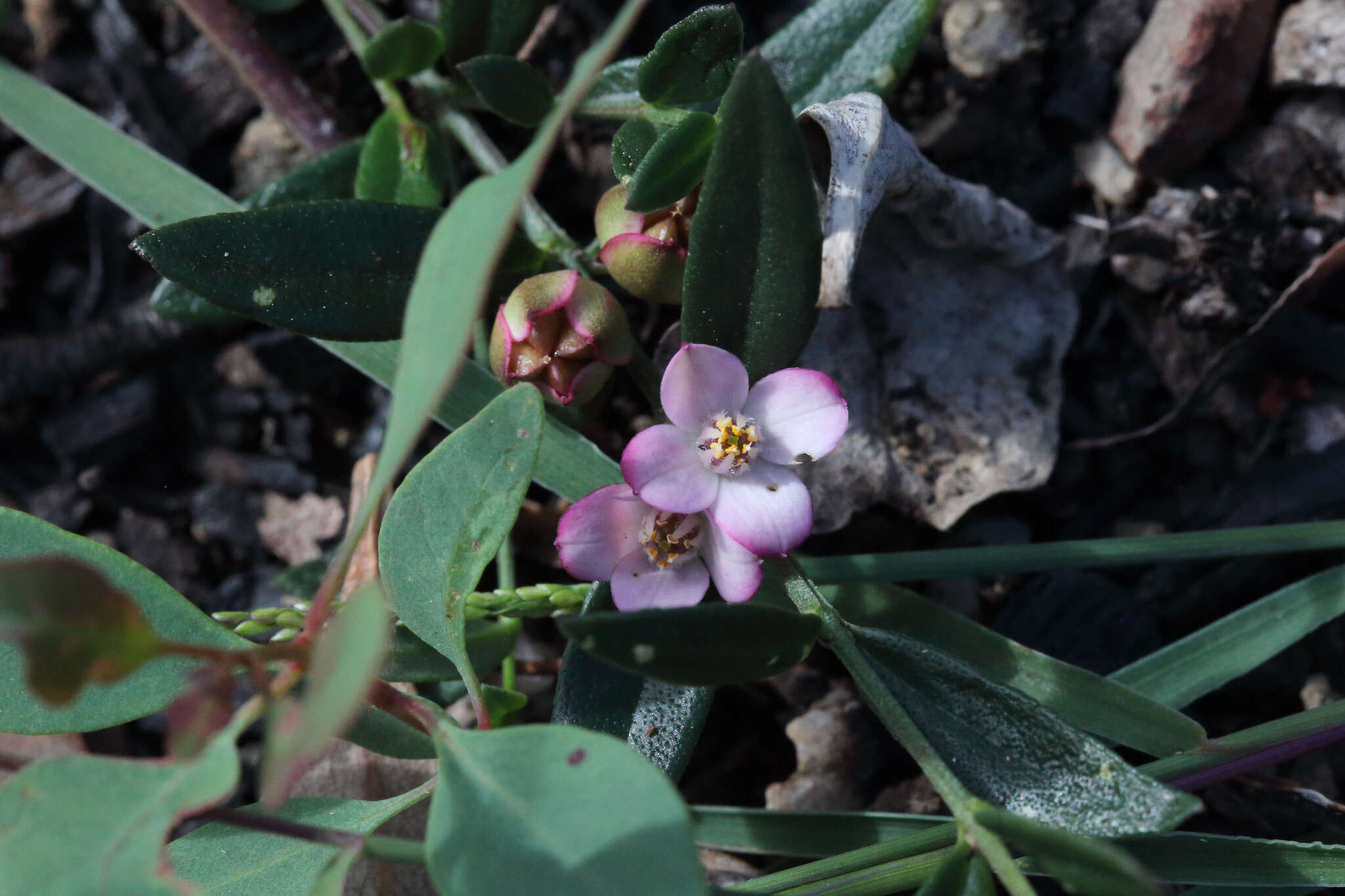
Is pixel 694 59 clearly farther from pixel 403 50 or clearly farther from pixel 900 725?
pixel 900 725

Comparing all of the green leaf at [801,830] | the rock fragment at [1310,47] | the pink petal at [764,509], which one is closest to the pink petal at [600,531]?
the pink petal at [764,509]

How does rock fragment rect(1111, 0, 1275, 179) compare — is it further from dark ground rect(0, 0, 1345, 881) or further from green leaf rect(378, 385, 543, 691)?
green leaf rect(378, 385, 543, 691)

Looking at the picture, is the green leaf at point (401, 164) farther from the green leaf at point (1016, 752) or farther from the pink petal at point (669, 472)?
the green leaf at point (1016, 752)

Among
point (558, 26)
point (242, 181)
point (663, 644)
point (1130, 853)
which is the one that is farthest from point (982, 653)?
point (242, 181)

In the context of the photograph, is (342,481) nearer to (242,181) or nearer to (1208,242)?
(242,181)

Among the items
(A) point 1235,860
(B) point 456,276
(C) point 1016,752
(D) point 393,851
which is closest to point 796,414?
(C) point 1016,752
